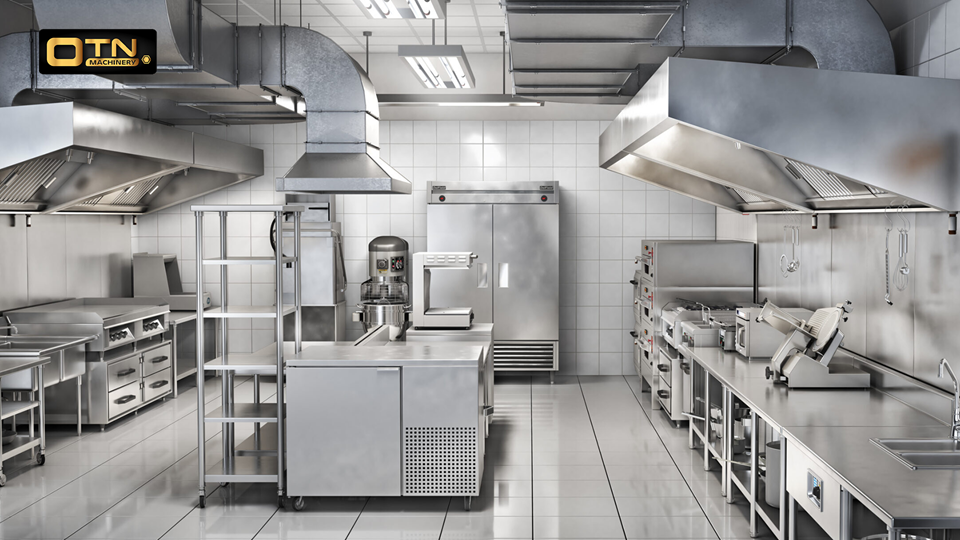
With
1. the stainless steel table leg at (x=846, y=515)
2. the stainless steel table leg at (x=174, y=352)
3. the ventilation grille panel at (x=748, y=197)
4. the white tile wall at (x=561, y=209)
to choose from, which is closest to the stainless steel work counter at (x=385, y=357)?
the stainless steel table leg at (x=846, y=515)

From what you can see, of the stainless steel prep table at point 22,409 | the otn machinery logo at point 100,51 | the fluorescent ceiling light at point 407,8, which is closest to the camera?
the otn machinery logo at point 100,51

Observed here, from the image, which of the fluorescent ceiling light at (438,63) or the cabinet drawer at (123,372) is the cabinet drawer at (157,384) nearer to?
the cabinet drawer at (123,372)

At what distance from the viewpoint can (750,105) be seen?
2.96 metres

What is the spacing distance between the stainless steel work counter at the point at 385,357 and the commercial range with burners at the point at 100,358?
7.22 feet

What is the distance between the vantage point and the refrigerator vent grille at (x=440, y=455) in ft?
13.0

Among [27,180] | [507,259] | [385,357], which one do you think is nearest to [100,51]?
[385,357]

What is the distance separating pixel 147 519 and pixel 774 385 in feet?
11.1

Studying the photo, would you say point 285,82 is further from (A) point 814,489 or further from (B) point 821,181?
(A) point 814,489

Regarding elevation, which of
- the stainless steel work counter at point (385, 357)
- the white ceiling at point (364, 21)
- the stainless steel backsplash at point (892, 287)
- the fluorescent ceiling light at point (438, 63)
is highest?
the white ceiling at point (364, 21)

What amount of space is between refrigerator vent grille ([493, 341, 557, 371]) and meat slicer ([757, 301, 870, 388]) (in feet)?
11.2

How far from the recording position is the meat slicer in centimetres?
363

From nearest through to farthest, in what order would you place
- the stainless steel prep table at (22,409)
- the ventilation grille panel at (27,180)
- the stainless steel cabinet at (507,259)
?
the stainless steel prep table at (22,409) < the ventilation grille panel at (27,180) < the stainless steel cabinet at (507,259)

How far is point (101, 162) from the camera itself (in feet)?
19.0

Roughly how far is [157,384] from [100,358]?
33.7 inches
